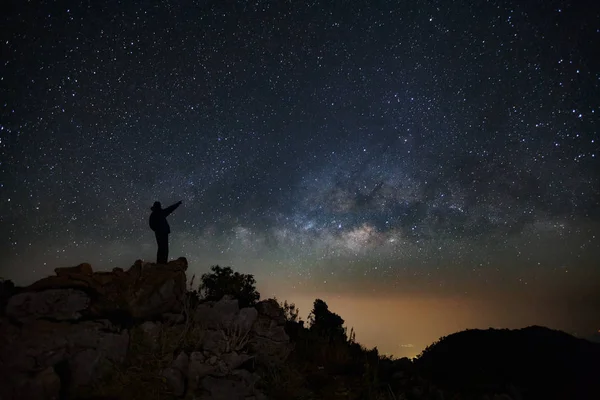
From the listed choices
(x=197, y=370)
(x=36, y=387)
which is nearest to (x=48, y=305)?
(x=36, y=387)

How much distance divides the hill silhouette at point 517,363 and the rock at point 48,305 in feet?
28.5

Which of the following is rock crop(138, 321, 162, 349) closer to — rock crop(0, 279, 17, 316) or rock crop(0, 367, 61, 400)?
rock crop(0, 367, 61, 400)

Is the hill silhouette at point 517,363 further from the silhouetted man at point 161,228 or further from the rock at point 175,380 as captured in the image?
the silhouetted man at point 161,228

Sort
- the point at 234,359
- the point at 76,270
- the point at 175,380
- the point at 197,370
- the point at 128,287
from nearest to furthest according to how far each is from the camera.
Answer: the point at 175,380 → the point at 197,370 → the point at 234,359 → the point at 128,287 → the point at 76,270

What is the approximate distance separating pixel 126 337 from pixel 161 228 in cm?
507

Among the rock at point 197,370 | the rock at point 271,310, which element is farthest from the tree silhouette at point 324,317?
the rock at point 197,370

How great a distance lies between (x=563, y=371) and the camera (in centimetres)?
1352

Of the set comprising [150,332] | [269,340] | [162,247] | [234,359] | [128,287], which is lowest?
[234,359]

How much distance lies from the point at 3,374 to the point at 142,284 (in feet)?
10.3

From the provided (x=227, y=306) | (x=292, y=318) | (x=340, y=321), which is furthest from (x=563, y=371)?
(x=227, y=306)

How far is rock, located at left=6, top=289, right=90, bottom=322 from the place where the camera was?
778 cm

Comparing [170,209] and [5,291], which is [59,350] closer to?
[5,291]

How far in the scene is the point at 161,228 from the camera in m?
12.4

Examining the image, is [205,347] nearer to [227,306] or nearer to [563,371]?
[227,306]
